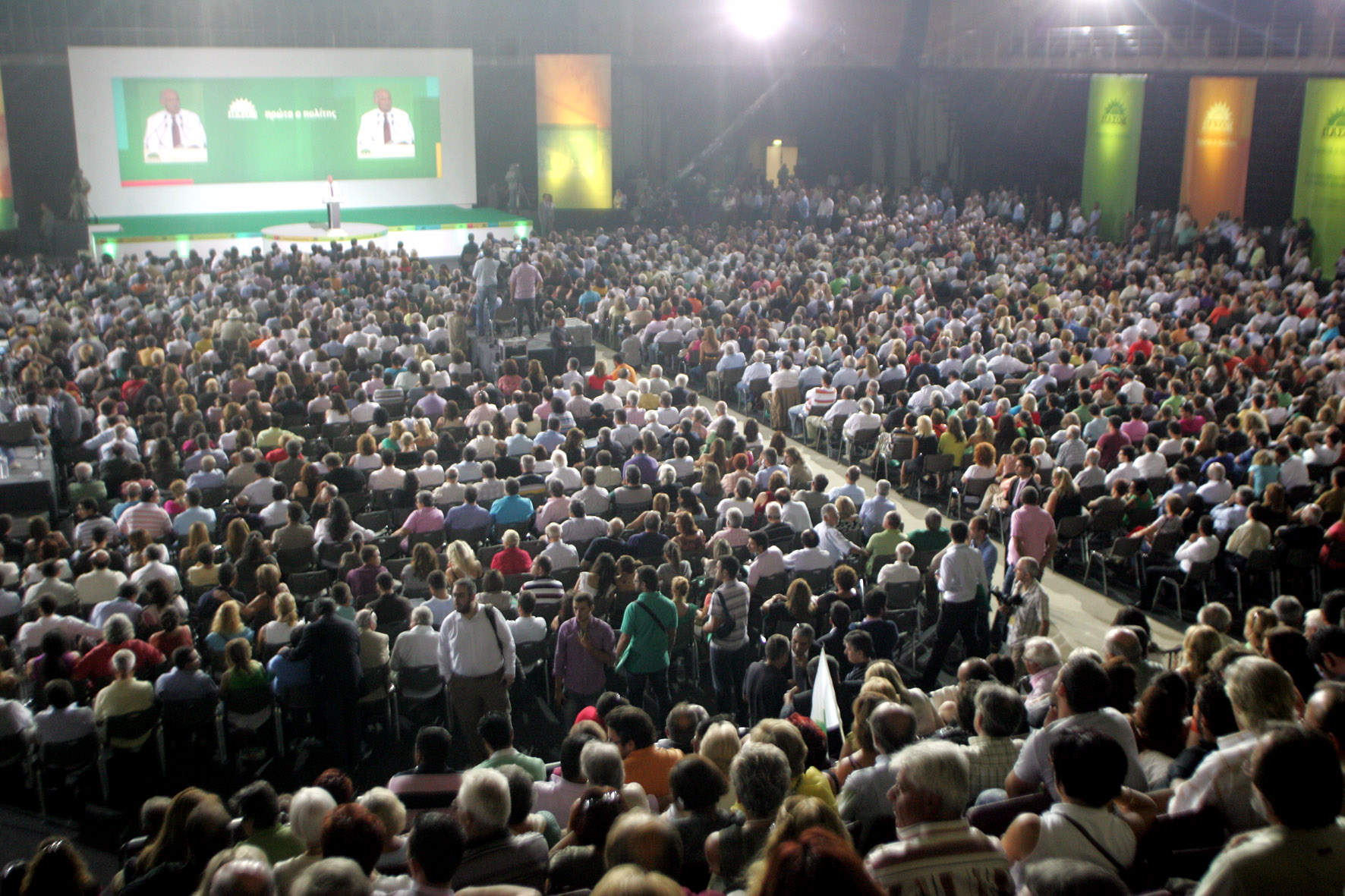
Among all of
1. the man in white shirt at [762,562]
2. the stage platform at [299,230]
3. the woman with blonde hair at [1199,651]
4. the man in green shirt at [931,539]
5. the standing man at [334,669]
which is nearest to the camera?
the woman with blonde hair at [1199,651]

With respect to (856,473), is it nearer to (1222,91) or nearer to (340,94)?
(1222,91)

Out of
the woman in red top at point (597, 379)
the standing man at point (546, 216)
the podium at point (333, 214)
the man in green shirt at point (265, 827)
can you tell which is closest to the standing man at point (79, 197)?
the podium at point (333, 214)

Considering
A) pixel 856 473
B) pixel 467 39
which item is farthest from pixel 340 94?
pixel 856 473

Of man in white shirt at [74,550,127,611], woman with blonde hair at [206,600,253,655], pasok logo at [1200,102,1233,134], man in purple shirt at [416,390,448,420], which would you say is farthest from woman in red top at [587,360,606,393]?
pasok logo at [1200,102,1233,134]

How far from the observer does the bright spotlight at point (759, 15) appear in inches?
1144

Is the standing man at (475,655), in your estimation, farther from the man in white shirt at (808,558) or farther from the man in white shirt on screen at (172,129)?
the man in white shirt on screen at (172,129)

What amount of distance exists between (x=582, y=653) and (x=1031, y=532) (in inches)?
140

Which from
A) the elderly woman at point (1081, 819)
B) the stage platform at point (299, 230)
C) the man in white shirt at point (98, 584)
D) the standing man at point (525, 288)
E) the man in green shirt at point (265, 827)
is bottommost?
the man in white shirt at point (98, 584)

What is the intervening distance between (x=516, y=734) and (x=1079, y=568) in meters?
5.37

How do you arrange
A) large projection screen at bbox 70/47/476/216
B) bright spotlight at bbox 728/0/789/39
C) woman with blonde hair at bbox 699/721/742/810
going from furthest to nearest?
bright spotlight at bbox 728/0/789/39 → large projection screen at bbox 70/47/476/216 → woman with blonde hair at bbox 699/721/742/810

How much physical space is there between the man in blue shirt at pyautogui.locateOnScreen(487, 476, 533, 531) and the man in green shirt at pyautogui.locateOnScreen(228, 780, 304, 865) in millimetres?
4999

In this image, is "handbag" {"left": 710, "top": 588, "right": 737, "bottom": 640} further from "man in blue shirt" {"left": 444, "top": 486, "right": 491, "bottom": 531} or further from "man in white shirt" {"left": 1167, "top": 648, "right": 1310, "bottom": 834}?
"man in white shirt" {"left": 1167, "top": 648, "right": 1310, "bottom": 834}

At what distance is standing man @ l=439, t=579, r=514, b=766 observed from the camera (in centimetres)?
662

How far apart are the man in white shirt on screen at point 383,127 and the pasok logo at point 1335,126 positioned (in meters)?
18.1
